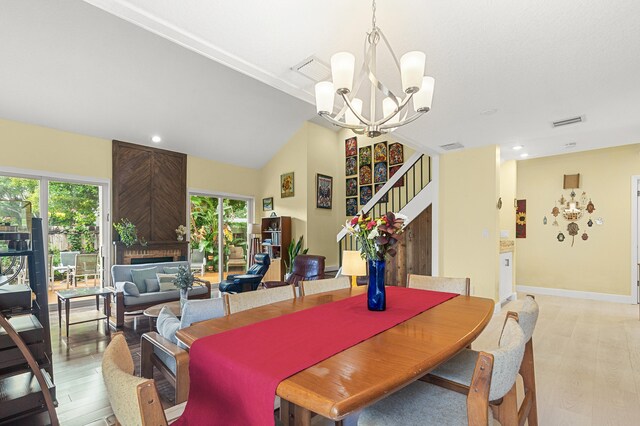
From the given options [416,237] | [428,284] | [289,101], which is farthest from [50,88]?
[416,237]

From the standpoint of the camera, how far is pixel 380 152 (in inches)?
287

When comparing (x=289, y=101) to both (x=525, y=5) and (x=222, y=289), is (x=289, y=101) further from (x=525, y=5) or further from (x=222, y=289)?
(x=525, y=5)

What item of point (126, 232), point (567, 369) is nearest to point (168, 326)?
point (567, 369)

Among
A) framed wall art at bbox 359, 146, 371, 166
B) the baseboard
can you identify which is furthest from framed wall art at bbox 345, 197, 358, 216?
the baseboard

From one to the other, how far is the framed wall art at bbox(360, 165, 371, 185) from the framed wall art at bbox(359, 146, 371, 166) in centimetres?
10

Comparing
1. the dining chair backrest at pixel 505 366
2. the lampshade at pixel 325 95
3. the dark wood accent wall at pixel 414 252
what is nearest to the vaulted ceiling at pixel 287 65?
the lampshade at pixel 325 95

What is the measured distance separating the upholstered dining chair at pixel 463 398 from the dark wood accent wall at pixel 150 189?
18.9 ft

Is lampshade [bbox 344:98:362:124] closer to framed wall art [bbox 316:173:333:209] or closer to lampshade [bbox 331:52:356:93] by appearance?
lampshade [bbox 331:52:356:93]

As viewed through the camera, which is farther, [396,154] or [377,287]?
[396,154]

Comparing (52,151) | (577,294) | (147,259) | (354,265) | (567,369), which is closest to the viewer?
(567,369)

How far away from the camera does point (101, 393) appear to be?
2.48 meters

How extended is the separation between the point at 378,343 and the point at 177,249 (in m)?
5.87

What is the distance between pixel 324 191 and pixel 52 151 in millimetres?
5036

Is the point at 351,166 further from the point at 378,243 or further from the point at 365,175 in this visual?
the point at 378,243
